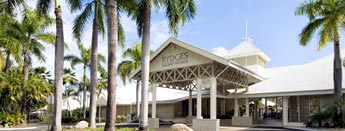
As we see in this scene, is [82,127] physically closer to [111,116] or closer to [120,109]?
[111,116]

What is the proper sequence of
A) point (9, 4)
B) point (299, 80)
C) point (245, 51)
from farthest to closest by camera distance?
point (245, 51) < point (299, 80) < point (9, 4)

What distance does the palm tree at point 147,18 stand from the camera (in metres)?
18.6

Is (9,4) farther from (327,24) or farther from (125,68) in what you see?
(125,68)

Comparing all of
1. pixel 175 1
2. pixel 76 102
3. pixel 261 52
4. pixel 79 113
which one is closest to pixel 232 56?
pixel 261 52

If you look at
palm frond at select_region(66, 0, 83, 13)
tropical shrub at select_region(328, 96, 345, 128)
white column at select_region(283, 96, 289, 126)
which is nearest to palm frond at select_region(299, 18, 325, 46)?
tropical shrub at select_region(328, 96, 345, 128)

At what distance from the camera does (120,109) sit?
1826 inches

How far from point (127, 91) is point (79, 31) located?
28.8 meters

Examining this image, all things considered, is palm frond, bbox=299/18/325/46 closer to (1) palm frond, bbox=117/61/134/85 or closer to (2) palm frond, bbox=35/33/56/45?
(1) palm frond, bbox=117/61/134/85

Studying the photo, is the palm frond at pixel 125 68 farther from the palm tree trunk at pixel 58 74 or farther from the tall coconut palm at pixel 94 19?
the palm tree trunk at pixel 58 74

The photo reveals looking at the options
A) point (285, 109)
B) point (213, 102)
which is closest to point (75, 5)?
point (213, 102)

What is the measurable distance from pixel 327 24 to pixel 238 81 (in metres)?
7.23

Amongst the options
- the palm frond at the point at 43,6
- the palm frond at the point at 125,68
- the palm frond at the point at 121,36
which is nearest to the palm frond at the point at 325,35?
the palm frond at the point at 121,36

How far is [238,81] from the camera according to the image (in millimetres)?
24875

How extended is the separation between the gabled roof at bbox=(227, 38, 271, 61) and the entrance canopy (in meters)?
5.07
